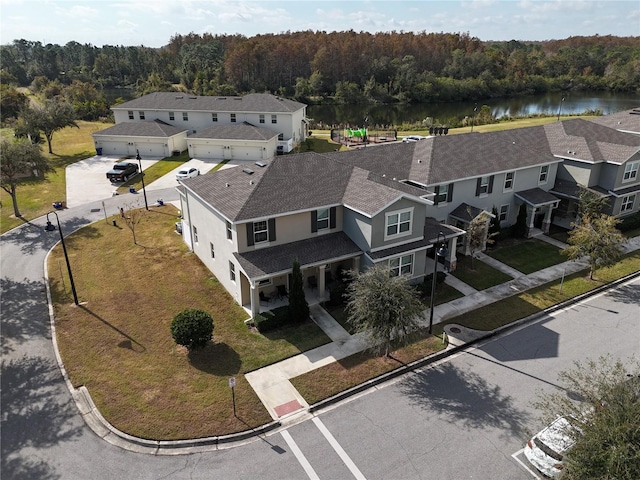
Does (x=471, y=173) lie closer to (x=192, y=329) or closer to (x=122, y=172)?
(x=192, y=329)

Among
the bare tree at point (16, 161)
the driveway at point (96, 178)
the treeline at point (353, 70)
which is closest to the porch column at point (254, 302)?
the bare tree at point (16, 161)

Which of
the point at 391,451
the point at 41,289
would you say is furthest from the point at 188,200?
the point at 391,451

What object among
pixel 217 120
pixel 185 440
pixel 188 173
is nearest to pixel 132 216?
pixel 188 173

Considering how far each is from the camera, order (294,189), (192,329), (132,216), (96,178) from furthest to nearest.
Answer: (96,178)
(132,216)
(294,189)
(192,329)

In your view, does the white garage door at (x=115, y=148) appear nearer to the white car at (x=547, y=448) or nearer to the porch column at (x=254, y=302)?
the porch column at (x=254, y=302)

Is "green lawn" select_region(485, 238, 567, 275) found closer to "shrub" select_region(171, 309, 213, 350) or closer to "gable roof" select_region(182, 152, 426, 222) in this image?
"gable roof" select_region(182, 152, 426, 222)

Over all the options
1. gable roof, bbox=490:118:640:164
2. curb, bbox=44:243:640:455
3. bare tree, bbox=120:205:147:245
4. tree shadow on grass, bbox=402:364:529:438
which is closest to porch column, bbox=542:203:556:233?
gable roof, bbox=490:118:640:164
